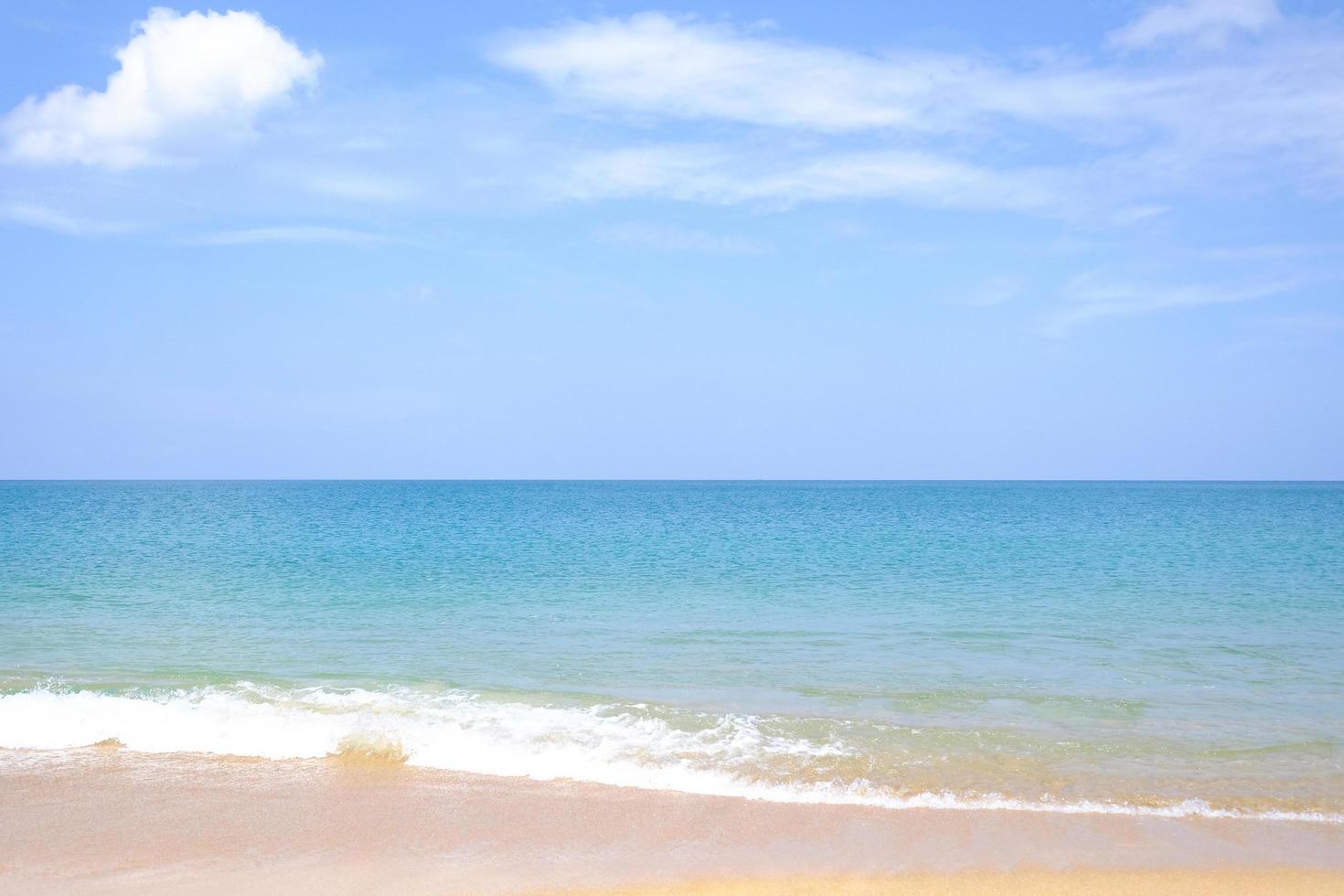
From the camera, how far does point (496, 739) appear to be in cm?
983

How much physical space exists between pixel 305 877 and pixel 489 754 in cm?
287

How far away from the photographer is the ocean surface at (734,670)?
9109 millimetres

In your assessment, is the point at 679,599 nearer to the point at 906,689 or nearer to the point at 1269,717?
the point at 906,689

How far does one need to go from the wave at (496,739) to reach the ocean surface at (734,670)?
0.04m

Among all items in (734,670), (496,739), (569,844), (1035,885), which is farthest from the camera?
(734,670)

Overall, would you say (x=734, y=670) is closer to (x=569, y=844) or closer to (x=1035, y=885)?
(x=569, y=844)

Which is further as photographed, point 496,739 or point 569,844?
point 496,739

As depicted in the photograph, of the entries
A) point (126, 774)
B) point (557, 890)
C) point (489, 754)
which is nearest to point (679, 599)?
point (489, 754)

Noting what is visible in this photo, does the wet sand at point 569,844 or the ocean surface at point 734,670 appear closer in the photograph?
the wet sand at point 569,844

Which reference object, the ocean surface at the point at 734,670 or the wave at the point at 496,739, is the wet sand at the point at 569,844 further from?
the ocean surface at the point at 734,670

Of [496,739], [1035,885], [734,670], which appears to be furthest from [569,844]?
[734,670]

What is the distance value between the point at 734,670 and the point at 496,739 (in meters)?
4.36

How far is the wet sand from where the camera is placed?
6.59 meters

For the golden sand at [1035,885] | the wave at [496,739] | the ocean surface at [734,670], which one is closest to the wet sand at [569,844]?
the golden sand at [1035,885]
